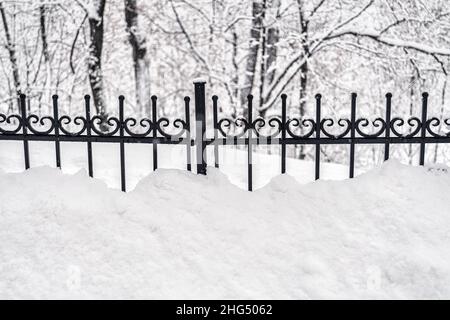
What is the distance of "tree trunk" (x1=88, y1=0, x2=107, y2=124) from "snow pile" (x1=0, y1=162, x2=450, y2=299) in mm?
5424

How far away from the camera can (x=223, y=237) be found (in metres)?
3.47

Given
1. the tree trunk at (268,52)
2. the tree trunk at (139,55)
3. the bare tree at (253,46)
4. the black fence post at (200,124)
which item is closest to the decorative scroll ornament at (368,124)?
the black fence post at (200,124)

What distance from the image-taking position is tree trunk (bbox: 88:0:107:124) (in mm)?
8852

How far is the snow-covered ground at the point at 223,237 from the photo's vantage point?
9.84 ft

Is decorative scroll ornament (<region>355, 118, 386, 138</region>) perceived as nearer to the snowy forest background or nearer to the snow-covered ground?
the snow-covered ground

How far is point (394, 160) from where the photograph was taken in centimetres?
407

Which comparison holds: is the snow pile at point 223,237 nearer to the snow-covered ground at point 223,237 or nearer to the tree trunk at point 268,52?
the snow-covered ground at point 223,237

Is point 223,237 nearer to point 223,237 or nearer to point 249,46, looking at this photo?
point 223,237

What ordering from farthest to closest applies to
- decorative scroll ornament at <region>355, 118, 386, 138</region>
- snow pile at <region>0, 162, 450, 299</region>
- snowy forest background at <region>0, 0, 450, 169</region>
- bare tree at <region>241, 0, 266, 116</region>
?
1. bare tree at <region>241, 0, 266, 116</region>
2. snowy forest background at <region>0, 0, 450, 169</region>
3. decorative scroll ornament at <region>355, 118, 386, 138</region>
4. snow pile at <region>0, 162, 450, 299</region>

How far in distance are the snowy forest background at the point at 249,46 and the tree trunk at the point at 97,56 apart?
0.07 feet

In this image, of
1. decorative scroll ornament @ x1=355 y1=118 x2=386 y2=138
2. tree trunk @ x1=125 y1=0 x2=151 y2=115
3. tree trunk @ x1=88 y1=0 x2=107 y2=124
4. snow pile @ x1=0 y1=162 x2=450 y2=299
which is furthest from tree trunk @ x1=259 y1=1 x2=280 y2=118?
snow pile @ x1=0 y1=162 x2=450 y2=299

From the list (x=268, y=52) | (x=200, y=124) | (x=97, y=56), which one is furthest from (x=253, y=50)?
(x=200, y=124)
